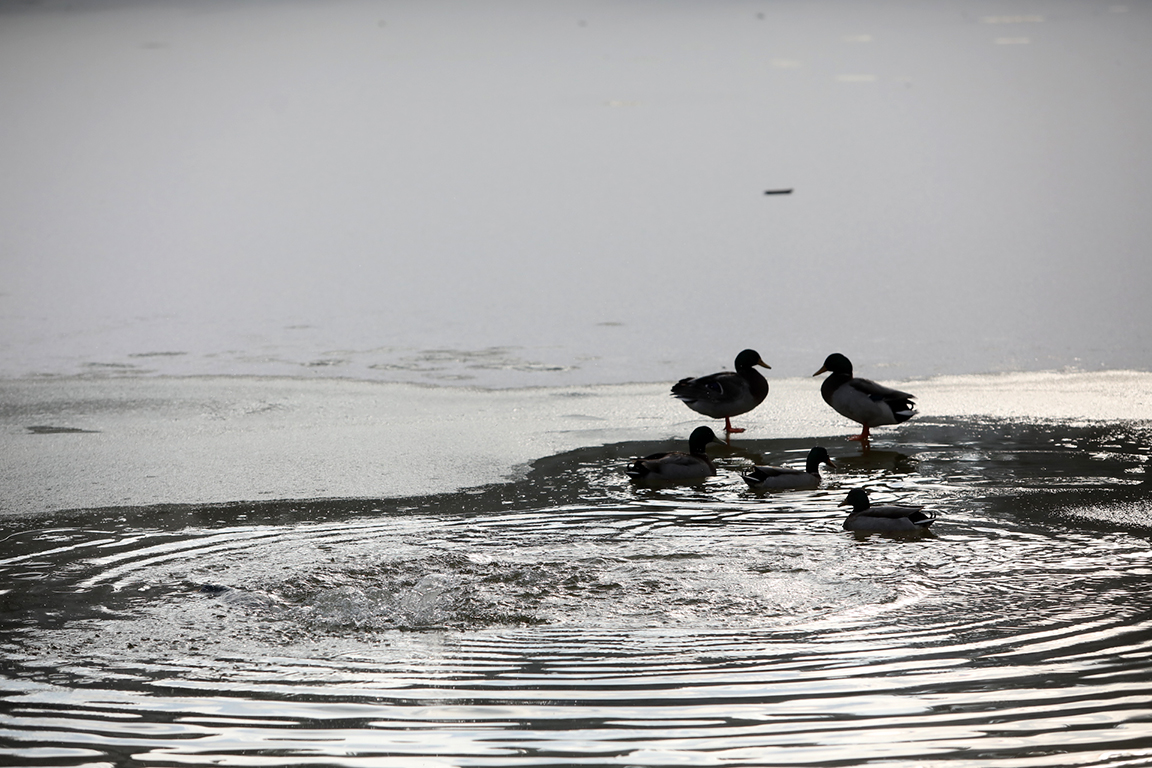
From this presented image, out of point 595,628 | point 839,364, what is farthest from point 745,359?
point 595,628

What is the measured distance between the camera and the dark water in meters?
3.73

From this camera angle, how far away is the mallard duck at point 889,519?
18.6 ft

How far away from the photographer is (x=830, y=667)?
4160 mm

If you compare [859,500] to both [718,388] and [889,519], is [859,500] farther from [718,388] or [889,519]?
[718,388]

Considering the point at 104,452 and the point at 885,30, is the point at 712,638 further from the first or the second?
the point at 885,30

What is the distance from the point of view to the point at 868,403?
7.39 m

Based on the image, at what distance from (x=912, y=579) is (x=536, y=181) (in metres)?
12.6

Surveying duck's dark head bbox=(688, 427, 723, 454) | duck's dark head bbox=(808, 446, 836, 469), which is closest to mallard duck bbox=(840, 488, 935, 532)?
duck's dark head bbox=(808, 446, 836, 469)

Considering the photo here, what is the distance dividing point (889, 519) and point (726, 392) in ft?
7.05

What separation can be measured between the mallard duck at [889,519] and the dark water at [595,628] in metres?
0.11

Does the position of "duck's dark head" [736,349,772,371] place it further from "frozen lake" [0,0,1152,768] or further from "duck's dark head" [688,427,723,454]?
"duck's dark head" [688,427,723,454]

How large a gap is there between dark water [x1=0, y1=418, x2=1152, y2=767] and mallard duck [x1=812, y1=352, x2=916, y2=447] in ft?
2.33

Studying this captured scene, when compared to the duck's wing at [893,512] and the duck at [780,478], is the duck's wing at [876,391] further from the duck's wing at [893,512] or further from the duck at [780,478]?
the duck's wing at [893,512]

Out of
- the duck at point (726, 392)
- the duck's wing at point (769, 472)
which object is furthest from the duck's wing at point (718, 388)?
the duck's wing at point (769, 472)
